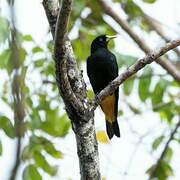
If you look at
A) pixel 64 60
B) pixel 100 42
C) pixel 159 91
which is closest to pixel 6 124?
pixel 64 60

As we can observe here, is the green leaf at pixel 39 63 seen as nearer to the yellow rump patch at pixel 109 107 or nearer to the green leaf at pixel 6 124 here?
the yellow rump patch at pixel 109 107

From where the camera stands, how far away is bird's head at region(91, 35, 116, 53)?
16.2 ft

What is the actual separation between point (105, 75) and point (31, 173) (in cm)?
173

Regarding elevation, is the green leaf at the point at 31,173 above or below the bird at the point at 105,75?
below

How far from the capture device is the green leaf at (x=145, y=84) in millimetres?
4117

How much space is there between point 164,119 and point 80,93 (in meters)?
2.56

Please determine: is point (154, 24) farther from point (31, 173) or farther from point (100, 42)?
point (31, 173)

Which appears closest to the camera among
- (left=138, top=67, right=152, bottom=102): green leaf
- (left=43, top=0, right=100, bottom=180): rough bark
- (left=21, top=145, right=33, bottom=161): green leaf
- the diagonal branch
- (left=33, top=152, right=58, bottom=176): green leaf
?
the diagonal branch

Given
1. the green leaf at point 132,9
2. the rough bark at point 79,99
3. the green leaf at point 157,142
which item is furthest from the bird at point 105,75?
the rough bark at point 79,99

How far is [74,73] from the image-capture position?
2.49m

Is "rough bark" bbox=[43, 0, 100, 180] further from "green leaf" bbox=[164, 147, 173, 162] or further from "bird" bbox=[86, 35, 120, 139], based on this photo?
"bird" bbox=[86, 35, 120, 139]

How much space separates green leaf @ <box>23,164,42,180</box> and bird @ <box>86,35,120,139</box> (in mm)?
1507

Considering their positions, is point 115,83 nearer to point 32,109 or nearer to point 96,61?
point 32,109

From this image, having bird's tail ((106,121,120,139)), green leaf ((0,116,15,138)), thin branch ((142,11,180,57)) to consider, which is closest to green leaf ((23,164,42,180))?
green leaf ((0,116,15,138))
